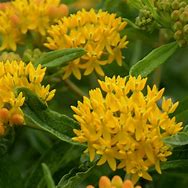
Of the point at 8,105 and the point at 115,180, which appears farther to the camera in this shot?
the point at 8,105

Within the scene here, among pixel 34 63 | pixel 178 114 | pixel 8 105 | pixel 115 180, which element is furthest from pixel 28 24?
pixel 115 180

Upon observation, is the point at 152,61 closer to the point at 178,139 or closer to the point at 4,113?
the point at 178,139

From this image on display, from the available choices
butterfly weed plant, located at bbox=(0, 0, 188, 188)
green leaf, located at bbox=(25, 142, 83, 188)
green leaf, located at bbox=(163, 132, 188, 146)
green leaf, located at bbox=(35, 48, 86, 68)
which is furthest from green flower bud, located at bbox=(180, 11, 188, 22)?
green leaf, located at bbox=(25, 142, 83, 188)

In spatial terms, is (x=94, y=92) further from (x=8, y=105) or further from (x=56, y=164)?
(x=56, y=164)

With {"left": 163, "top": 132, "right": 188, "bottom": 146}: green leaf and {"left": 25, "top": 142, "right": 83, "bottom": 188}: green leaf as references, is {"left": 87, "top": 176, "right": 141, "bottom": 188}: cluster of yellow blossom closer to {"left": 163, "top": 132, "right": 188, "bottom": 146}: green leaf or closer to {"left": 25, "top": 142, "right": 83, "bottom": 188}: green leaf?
{"left": 163, "top": 132, "right": 188, "bottom": 146}: green leaf

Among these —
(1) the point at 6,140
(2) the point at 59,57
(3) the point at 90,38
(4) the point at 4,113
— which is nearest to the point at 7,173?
(1) the point at 6,140

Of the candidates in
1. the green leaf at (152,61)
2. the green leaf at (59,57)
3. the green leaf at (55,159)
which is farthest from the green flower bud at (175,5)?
the green leaf at (55,159)
